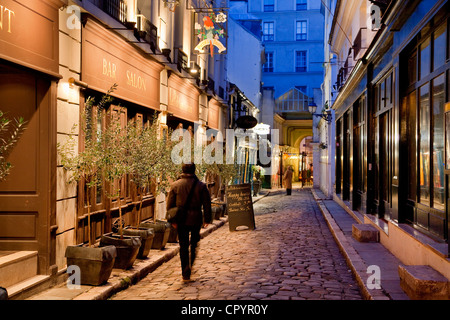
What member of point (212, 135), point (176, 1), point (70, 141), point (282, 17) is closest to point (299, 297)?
point (70, 141)

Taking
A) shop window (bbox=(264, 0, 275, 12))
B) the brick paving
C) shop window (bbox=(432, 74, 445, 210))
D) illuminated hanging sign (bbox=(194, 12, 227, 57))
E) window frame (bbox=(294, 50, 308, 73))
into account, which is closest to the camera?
the brick paving

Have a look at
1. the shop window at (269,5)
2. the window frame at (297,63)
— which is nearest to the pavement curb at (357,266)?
the window frame at (297,63)

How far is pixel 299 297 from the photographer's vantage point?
671 centimetres

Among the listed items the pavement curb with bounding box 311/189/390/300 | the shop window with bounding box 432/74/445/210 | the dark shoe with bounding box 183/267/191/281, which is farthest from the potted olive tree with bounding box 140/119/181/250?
the shop window with bounding box 432/74/445/210

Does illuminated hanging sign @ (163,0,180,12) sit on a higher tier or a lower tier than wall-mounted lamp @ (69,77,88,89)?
higher

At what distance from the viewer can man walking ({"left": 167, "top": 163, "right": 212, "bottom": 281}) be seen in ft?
24.8

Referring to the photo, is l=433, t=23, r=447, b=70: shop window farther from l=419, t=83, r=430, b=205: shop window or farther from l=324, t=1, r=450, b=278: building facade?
l=419, t=83, r=430, b=205: shop window

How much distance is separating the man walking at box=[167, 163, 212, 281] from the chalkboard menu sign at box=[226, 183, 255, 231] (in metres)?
5.72

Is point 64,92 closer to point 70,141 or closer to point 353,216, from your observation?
point 70,141

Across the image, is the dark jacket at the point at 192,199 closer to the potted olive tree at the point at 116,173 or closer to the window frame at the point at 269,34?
the potted olive tree at the point at 116,173

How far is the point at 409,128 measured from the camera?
8961 millimetres

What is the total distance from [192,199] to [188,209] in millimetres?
177

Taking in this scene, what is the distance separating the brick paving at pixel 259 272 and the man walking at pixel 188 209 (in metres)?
0.44

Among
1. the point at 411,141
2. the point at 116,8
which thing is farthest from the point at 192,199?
the point at 116,8
